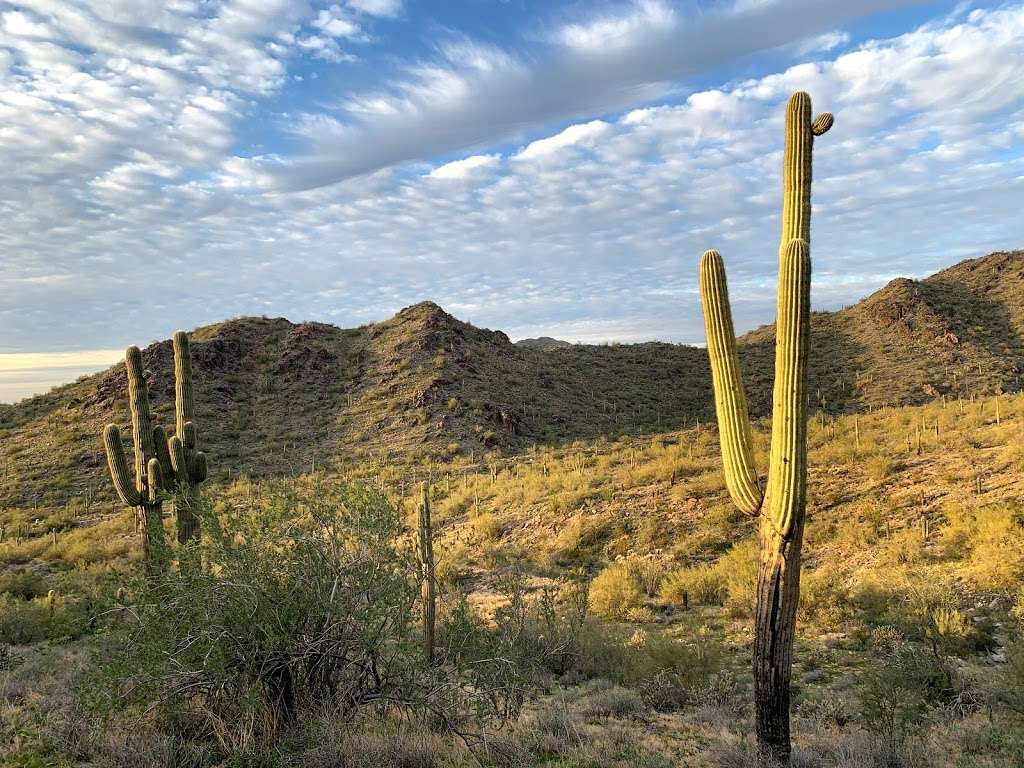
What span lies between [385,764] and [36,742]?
12.4ft

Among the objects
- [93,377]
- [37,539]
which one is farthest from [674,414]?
[93,377]

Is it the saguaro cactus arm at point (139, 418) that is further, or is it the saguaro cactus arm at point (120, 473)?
the saguaro cactus arm at point (139, 418)

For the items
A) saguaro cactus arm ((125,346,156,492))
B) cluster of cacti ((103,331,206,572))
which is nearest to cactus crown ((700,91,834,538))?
cluster of cacti ((103,331,206,572))

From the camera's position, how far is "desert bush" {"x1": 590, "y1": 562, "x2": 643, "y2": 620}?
38.8 ft

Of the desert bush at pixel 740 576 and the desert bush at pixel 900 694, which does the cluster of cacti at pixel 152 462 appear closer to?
the desert bush at pixel 740 576

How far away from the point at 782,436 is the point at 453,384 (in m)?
28.9

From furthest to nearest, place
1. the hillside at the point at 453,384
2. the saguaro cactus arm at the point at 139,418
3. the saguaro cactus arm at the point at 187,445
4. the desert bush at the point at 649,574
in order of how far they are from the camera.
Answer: the hillside at the point at 453,384 → the saguaro cactus arm at the point at 139,418 → the saguaro cactus arm at the point at 187,445 → the desert bush at the point at 649,574

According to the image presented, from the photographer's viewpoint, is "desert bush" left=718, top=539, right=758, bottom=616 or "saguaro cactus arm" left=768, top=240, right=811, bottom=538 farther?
"desert bush" left=718, top=539, right=758, bottom=616

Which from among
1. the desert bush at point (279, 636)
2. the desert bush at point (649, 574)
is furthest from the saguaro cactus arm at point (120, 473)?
the desert bush at point (649, 574)

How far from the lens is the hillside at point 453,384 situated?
29500mm

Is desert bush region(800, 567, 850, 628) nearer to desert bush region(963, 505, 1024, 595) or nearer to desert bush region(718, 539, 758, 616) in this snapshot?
desert bush region(718, 539, 758, 616)

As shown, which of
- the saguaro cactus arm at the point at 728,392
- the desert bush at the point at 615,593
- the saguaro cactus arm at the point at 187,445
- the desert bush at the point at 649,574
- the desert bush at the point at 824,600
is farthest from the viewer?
the saguaro cactus arm at the point at 187,445

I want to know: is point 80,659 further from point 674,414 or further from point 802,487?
point 674,414

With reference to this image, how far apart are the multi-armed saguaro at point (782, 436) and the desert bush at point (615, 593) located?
19.3 ft
